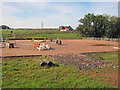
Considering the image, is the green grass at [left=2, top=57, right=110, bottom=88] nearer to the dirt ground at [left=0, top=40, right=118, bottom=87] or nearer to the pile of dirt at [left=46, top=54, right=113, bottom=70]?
the dirt ground at [left=0, top=40, right=118, bottom=87]

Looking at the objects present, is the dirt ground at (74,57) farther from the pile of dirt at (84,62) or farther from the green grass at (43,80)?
the green grass at (43,80)

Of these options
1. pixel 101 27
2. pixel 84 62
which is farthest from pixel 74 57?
pixel 101 27

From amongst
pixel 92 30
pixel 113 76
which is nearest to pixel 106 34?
pixel 92 30

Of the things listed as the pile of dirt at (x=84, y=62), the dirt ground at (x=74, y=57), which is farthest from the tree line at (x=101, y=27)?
the pile of dirt at (x=84, y=62)

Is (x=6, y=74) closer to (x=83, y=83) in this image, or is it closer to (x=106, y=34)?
(x=83, y=83)

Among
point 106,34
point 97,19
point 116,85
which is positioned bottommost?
point 116,85

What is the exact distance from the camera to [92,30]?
50.8 m

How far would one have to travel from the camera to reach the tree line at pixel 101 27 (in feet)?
160

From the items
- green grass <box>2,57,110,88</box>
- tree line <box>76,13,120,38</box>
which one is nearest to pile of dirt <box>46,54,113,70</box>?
green grass <box>2,57,110,88</box>

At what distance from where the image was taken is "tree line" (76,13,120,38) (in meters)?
48.7

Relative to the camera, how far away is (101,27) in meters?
53.1

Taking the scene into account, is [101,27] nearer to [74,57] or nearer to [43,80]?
[74,57]

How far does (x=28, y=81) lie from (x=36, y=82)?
0.44 metres

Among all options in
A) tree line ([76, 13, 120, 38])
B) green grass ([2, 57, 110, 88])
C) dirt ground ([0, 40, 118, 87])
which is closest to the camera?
green grass ([2, 57, 110, 88])
